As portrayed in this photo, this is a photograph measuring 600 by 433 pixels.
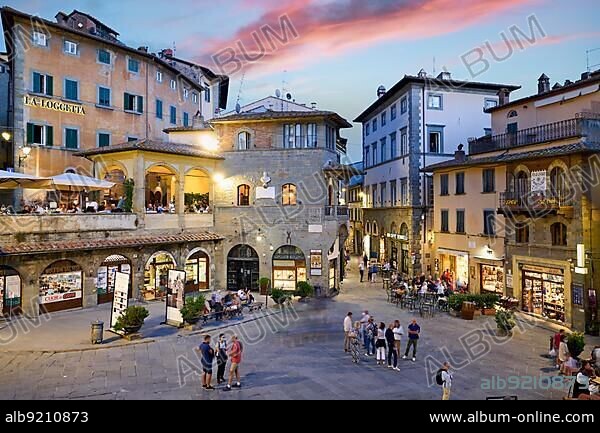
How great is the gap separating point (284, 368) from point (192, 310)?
262 inches

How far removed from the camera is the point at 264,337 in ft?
61.8

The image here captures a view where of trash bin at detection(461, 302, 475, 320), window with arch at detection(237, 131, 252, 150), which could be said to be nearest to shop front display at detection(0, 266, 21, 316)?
window with arch at detection(237, 131, 252, 150)

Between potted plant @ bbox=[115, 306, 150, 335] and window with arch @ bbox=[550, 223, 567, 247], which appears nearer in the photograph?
potted plant @ bbox=[115, 306, 150, 335]

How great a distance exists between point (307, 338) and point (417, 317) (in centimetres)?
737

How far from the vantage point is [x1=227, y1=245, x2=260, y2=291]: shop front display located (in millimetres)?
29750

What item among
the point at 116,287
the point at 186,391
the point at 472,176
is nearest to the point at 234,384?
the point at 186,391

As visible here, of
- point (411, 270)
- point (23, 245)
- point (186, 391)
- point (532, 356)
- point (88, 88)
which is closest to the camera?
point (186, 391)

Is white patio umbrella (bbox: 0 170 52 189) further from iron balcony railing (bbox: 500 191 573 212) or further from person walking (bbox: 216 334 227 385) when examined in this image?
iron balcony railing (bbox: 500 191 573 212)

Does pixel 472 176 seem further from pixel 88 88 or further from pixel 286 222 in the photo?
pixel 88 88

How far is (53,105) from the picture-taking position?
1147 inches

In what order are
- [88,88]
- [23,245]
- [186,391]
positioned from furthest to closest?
[88,88] < [23,245] < [186,391]

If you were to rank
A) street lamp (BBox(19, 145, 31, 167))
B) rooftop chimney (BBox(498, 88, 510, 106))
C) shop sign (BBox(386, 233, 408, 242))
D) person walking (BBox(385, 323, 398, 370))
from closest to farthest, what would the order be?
1. person walking (BBox(385, 323, 398, 370))
2. street lamp (BBox(19, 145, 31, 167))
3. rooftop chimney (BBox(498, 88, 510, 106))
4. shop sign (BBox(386, 233, 408, 242))

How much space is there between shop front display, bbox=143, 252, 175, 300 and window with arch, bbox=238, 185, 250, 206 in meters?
6.09
